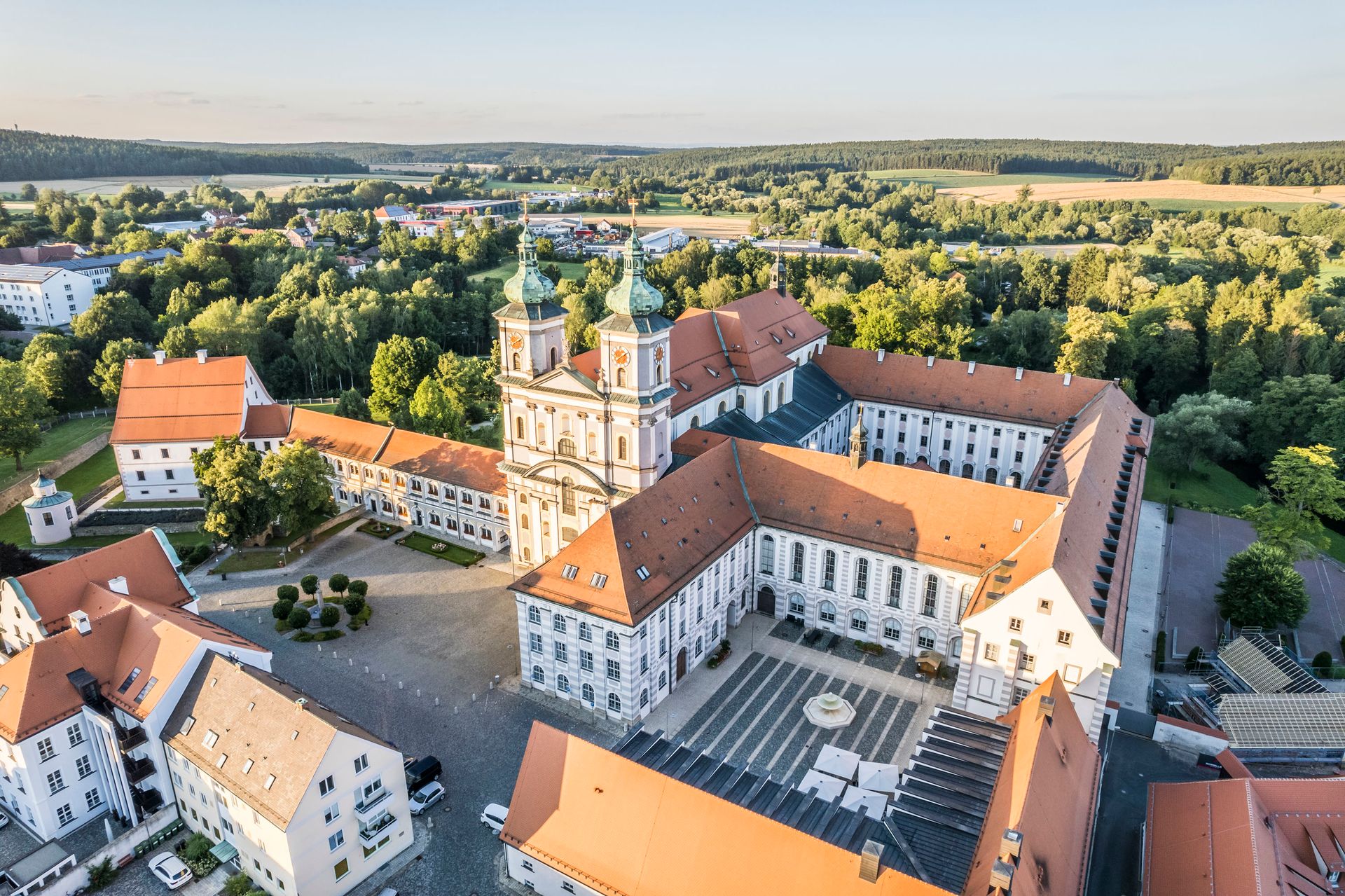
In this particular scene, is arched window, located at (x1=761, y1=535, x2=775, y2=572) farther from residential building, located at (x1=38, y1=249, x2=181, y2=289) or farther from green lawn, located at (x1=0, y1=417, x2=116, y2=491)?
residential building, located at (x1=38, y1=249, x2=181, y2=289)

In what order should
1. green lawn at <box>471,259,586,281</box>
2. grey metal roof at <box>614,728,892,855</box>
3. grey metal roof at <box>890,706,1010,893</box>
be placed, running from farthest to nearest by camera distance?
1. green lawn at <box>471,259,586,281</box>
2. grey metal roof at <box>614,728,892,855</box>
3. grey metal roof at <box>890,706,1010,893</box>

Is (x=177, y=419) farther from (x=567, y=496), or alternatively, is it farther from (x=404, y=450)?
(x=567, y=496)

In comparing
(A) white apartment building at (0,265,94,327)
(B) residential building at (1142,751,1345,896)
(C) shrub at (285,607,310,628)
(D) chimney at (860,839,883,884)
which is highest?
(A) white apartment building at (0,265,94,327)

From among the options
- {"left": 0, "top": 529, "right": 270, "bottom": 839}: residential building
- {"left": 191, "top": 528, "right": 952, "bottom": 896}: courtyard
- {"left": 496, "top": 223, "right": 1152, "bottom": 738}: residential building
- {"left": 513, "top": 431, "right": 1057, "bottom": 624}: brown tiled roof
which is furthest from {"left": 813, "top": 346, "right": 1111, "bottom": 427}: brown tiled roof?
{"left": 0, "top": 529, "right": 270, "bottom": 839}: residential building

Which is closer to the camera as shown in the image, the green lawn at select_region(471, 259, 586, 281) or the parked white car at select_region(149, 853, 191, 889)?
the parked white car at select_region(149, 853, 191, 889)

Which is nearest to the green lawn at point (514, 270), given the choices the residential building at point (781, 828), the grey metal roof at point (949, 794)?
the grey metal roof at point (949, 794)

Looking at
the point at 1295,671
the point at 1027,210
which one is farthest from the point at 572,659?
the point at 1027,210

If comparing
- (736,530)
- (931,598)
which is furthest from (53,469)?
(931,598)
